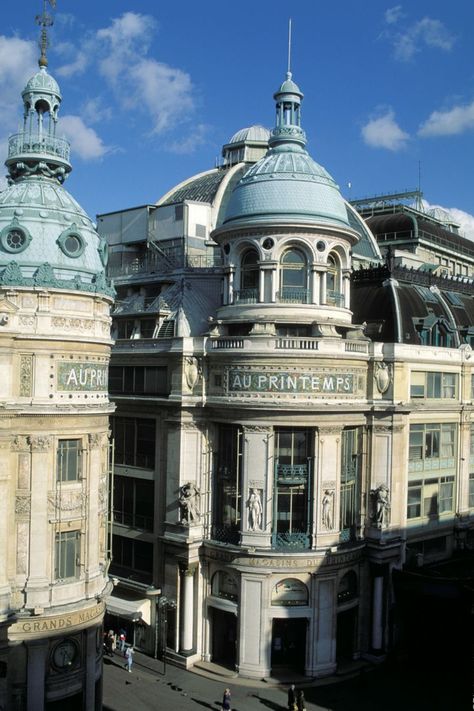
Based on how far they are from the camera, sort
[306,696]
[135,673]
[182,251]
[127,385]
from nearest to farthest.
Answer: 1. [306,696]
2. [135,673]
3. [127,385]
4. [182,251]

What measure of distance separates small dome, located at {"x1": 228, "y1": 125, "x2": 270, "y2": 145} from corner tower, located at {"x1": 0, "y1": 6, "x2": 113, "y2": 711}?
38.3 metres

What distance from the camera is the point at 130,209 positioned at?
241 ft

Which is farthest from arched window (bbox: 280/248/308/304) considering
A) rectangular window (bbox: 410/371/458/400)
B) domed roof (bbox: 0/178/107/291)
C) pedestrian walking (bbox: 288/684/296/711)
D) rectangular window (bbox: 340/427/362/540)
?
pedestrian walking (bbox: 288/684/296/711)

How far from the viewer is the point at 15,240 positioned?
41594 millimetres

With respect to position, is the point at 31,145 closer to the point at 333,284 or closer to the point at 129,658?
the point at 333,284

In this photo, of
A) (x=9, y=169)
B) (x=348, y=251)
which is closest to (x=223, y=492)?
(x=348, y=251)

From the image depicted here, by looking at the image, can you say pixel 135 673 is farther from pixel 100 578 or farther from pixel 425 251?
pixel 425 251

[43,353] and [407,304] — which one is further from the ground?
[407,304]

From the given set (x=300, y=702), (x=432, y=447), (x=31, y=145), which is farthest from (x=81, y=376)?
(x=432, y=447)

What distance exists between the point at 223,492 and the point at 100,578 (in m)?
13.8

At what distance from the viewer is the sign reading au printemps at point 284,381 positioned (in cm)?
5181

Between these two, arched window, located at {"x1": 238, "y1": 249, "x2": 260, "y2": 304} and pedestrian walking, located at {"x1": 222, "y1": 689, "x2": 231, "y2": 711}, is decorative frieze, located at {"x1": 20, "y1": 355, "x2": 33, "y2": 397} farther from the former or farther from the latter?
pedestrian walking, located at {"x1": 222, "y1": 689, "x2": 231, "y2": 711}

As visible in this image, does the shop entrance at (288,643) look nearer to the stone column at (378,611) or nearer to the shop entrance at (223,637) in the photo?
the shop entrance at (223,637)

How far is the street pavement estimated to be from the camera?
4838cm
